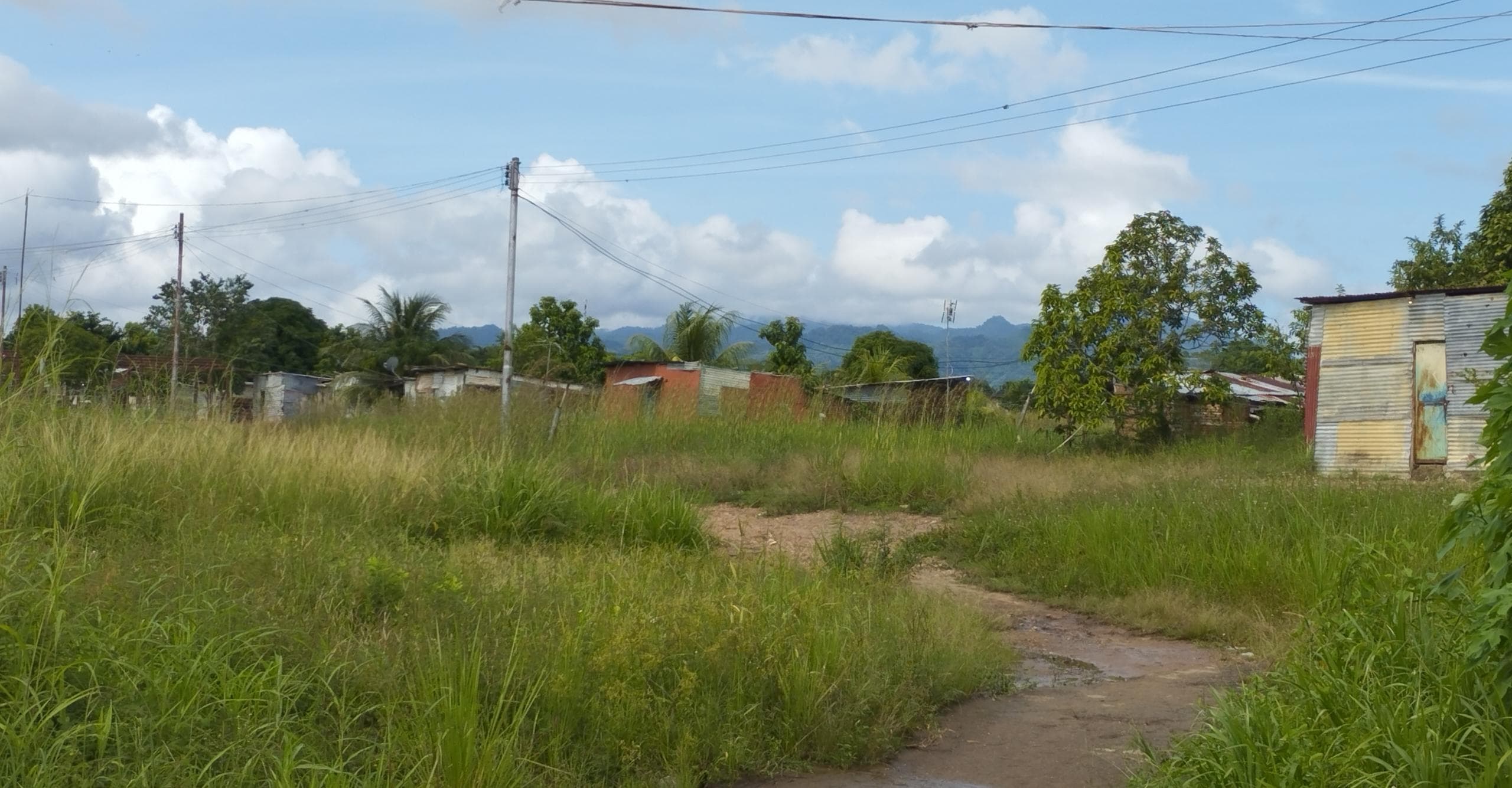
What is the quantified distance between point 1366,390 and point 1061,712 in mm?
13066

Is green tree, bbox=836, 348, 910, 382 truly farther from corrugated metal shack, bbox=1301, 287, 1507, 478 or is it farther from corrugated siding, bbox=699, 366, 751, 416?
corrugated metal shack, bbox=1301, 287, 1507, 478

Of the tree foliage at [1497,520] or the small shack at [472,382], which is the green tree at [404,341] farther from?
the tree foliage at [1497,520]

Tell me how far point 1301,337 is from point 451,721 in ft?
93.1

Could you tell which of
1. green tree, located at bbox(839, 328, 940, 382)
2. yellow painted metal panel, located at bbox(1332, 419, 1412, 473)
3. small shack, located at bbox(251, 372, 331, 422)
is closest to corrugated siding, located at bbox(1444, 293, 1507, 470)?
yellow painted metal panel, located at bbox(1332, 419, 1412, 473)

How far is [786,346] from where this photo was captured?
39.8 metres

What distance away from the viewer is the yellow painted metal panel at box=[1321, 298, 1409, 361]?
16609 mm

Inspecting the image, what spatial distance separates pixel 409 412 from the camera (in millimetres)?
16203

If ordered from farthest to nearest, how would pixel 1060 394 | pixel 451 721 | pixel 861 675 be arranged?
pixel 1060 394, pixel 861 675, pixel 451 721

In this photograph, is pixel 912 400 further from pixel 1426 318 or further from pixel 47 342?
pixel 47 342

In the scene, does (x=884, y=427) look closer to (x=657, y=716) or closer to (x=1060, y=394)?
(x=1060, y=394)

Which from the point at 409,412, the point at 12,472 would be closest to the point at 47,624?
the point at 12,472

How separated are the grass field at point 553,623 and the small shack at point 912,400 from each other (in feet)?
30.0

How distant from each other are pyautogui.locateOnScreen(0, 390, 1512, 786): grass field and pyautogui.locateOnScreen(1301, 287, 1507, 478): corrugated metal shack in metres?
5.45

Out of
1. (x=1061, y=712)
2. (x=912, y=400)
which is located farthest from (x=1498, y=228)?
(x=1061, y=712)
